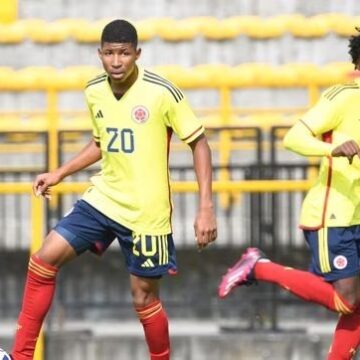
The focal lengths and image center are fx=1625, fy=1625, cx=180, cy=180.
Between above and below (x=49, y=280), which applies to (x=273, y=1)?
above

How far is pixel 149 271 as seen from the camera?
7.97 m

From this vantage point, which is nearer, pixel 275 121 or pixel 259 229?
pixel 259 229

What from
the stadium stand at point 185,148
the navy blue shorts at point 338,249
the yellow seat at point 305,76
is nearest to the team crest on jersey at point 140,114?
the navy blue shorts at point 338,249

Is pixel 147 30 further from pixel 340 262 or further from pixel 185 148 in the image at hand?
pixel 340 262

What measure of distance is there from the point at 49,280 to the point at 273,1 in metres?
10.4

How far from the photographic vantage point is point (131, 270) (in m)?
8.02

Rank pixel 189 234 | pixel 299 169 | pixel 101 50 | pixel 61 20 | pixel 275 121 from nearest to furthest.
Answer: pixel 101 50, pixel 299 169, pixel 189 234, pixel 275 121, pixel 61 20

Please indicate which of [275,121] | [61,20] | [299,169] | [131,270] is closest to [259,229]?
[299,169]

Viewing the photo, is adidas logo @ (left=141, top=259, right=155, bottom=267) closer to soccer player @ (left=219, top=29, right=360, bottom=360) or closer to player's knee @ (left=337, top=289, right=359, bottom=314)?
soccer player @ (left=219, top=29, right=360, bottom=360)

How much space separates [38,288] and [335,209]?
1.61m

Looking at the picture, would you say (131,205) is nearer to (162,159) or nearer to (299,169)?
(162,159)

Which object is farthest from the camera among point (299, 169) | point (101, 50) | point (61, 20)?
point (61, 20)

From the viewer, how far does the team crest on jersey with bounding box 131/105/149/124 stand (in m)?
7.77

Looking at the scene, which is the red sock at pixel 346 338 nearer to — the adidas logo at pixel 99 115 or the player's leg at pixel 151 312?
the player's leg at pixel 151 312
